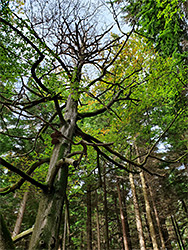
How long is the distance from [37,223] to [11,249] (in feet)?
2.14

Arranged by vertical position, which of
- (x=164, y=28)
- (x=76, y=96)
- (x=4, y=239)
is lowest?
(x=4, y=239)

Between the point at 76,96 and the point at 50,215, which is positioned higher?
the point at 76,96

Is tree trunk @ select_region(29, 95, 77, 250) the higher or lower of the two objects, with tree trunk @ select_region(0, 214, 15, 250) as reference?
higher

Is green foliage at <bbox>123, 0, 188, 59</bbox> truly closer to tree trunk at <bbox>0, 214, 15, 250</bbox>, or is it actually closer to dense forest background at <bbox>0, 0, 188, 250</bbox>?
dense forest background at <bbox>0, 0, 188, 250</bbox>

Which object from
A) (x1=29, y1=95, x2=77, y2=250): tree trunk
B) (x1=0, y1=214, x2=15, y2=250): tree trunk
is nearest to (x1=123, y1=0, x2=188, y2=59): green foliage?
(x1=29, y1=95, x2=77, y2=250): tree trunk

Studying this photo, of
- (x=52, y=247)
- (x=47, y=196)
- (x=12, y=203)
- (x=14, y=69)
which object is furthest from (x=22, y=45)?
(x=12, y=203)

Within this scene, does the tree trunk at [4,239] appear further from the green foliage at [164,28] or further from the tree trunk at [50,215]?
the green foliage at [164,28]

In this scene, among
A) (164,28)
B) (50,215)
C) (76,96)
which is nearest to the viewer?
(50,215)

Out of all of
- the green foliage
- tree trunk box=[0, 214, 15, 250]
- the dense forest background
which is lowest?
tree trunk box=[0, 214, 15, 250]

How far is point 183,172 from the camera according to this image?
39.1 ft

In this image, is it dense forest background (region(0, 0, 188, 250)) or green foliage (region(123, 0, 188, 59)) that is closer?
dense forest background (region(0, 0, 188, 250))

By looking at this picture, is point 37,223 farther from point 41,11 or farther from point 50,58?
point 41,11

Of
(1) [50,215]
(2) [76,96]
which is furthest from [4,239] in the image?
(2) [76,96]

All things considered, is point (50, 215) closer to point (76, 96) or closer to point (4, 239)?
point (4, 239)
